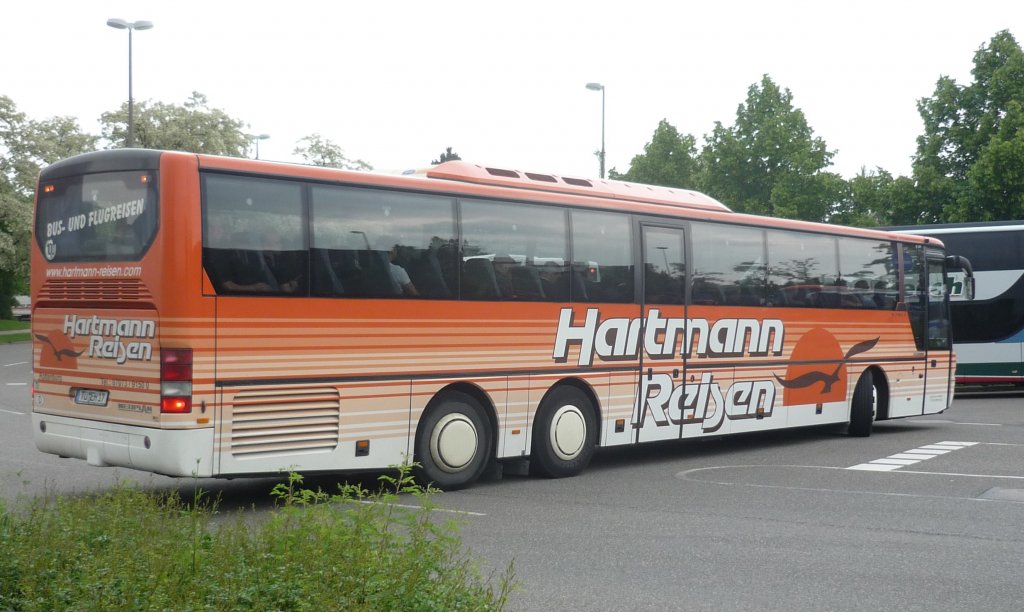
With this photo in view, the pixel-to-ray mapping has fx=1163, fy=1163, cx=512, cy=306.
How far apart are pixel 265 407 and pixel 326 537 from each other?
435cm

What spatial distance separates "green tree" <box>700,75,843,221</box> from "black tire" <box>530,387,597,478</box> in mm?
42968

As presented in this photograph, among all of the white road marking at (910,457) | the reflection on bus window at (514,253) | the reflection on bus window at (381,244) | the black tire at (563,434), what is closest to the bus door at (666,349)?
the black tire at (563,434)

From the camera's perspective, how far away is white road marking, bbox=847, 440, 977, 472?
14.6 m

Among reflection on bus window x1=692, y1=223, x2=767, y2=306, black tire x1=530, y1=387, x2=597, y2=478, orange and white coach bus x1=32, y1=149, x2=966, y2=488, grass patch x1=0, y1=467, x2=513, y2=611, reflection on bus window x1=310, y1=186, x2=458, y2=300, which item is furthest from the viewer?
reflection on bus window x1=692, y1=223, x2=767, y2=306

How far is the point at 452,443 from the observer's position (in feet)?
39.9

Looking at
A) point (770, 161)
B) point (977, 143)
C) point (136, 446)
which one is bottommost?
point (136, 446)

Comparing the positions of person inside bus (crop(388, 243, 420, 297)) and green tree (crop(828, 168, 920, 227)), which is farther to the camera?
green tree (crop(828, 168, 920, 227))

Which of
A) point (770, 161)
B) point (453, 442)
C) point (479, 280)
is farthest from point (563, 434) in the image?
Answer: point (770, 161)

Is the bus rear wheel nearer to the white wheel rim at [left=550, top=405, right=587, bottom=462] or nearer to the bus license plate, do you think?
the white wheel rim at [left=550, top=405, right=587, bottom=462]

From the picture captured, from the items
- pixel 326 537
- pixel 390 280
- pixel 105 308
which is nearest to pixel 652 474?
pixel 390 280

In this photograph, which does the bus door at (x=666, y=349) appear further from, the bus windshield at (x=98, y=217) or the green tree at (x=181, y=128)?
the green tree at (x=181, y=128)

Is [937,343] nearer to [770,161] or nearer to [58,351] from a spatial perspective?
[58,351]

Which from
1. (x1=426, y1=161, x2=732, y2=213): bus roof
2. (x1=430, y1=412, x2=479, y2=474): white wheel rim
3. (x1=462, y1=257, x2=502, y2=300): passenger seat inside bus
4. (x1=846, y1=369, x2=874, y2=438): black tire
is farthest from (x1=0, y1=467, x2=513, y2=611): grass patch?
(x1=846, y1=369, x2=874, y2=438): black tire

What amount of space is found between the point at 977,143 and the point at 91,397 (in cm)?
4003
